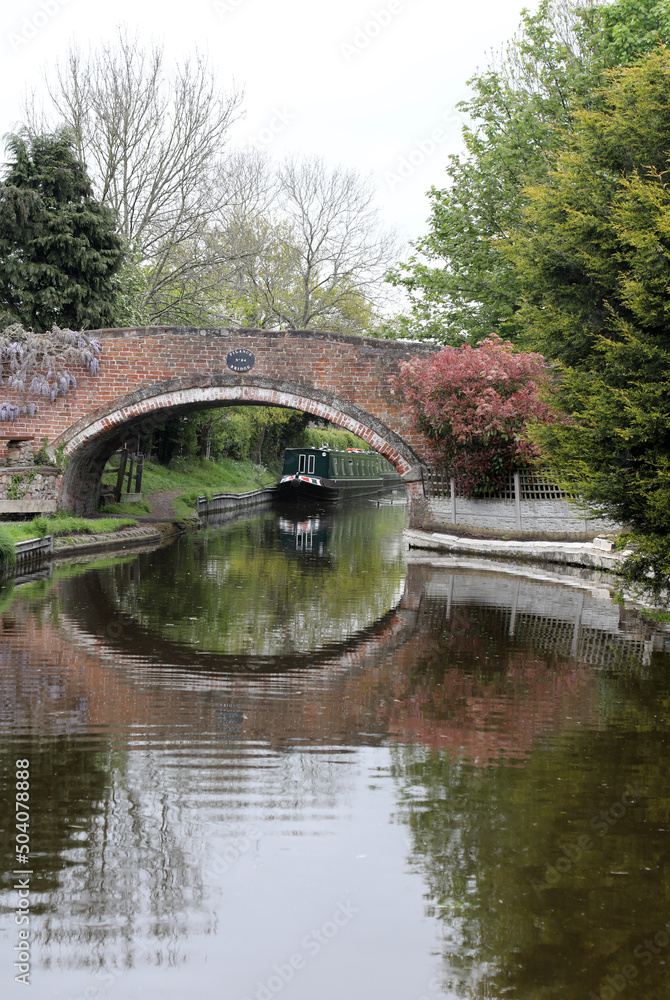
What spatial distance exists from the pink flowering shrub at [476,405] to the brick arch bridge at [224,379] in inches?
23.7

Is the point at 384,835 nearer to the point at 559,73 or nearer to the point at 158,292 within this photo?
the point at 559,73

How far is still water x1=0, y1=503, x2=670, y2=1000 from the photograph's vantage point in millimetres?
2838

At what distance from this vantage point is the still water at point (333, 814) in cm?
284

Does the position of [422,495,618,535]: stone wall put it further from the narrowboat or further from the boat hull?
the narrowboat

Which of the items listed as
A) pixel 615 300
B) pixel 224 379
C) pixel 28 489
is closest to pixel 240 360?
pixel 224 379

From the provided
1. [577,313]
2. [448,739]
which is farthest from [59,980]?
[577,313]

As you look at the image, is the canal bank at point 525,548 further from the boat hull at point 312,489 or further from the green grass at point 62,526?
the boat hull at point 312,489

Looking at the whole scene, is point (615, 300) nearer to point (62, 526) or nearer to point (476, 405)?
point (476, 405)

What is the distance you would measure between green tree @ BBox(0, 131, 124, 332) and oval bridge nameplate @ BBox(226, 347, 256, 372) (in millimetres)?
3903

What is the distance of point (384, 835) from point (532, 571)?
9904mm

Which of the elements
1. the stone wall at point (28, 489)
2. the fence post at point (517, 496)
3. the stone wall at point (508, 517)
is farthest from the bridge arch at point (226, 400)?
the fence post at point (517, 496)

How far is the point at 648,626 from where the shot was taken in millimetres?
8719

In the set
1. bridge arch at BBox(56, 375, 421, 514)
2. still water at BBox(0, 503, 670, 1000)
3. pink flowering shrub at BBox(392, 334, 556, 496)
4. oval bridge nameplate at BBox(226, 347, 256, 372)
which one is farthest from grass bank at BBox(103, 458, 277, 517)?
still water at BBox(0, 503, 670, 1000)

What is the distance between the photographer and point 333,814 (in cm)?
389
